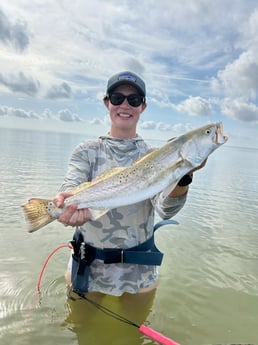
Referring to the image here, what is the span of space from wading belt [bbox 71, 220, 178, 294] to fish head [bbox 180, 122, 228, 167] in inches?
53.3

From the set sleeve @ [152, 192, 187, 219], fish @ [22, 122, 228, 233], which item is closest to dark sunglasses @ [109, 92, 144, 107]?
fish @ [22, 122, 228, 233]

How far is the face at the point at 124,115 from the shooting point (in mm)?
4320

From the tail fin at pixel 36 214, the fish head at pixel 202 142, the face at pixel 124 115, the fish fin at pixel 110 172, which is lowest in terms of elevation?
the tail fin at pixel 36 214

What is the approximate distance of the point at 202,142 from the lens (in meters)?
3.42

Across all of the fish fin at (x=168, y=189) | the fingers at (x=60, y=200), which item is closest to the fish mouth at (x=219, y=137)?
the fish fin at (x=168, y=189)

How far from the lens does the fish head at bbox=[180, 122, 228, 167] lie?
3.40m

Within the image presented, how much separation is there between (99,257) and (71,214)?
0.79 meters

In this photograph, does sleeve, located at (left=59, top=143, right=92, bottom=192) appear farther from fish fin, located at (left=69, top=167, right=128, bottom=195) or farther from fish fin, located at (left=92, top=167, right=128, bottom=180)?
fish fin, located at (left=92, top=167, right=128, bottom=180)

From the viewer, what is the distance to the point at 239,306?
21.5 feet

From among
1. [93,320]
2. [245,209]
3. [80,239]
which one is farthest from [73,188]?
[245,209]

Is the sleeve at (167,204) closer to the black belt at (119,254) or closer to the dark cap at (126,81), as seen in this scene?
the black belt at (119,254)

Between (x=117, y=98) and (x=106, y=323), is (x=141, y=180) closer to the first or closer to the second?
(x=117, y=98)

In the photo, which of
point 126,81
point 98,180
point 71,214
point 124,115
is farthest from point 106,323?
point 126,81

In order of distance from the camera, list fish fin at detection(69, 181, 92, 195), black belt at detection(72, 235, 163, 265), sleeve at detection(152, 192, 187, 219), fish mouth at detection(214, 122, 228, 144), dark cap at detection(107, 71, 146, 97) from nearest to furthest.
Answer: fish mouth at detection(214, 122, 228, 144), fish fin at detection(69, 181, 92, 195), sleeve at detection(152, 192, 187, 219), black belt at detection(72, 235, 163, 265), dark cap at detection(107, 71, 146, 97)
